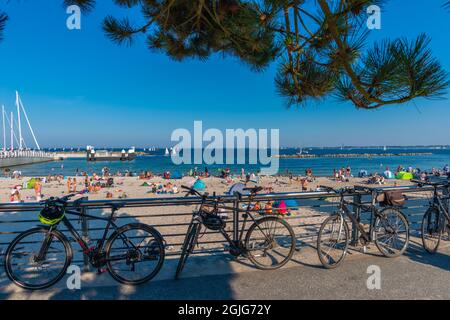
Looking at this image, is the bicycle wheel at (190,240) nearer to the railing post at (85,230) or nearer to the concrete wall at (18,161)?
the railing post at (85,230)

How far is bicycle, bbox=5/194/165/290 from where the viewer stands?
9.52ft

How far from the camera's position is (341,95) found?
334cm

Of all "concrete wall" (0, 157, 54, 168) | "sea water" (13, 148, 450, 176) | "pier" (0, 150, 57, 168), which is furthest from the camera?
"pier" (0, 150, 57, 168)

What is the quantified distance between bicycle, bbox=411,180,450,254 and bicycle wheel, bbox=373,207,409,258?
346 millimetres

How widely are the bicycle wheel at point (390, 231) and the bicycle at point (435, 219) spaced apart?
0.35 metres

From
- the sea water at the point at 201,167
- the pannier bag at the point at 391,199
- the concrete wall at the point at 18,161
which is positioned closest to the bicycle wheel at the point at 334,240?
the pannier bag at the point at 391,199

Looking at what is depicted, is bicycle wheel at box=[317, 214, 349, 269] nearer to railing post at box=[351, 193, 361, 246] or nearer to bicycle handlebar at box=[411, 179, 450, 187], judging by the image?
railing post at box=[351, 193, 361, 246]

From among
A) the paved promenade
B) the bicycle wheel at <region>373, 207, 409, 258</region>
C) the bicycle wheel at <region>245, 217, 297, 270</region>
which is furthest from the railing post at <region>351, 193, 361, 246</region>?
the bicycle wheel at <region>245, 217, 297, 270</region>

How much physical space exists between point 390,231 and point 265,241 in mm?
1875

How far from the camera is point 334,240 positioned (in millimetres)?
3471

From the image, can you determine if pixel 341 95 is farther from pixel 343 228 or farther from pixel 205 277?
pixel 205 277

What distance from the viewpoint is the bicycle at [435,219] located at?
3.88m
